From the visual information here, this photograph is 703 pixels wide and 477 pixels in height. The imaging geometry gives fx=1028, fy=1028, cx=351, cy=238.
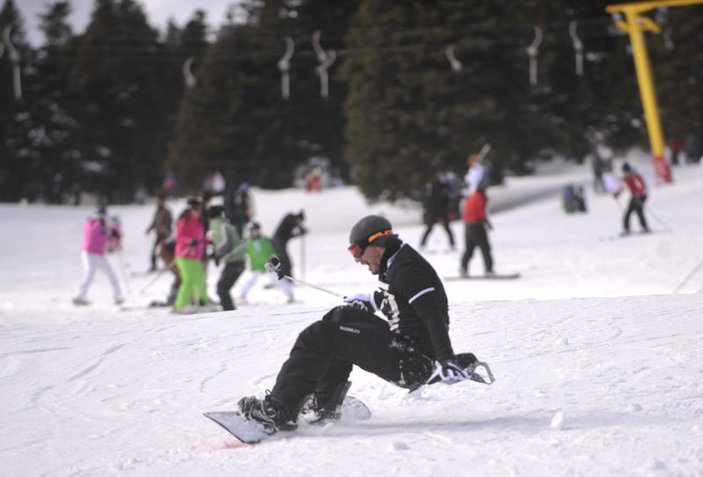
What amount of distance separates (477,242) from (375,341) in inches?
410

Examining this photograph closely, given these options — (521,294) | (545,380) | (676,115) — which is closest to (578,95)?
(676,115)

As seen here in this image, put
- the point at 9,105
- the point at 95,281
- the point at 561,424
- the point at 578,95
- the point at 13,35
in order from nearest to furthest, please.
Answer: the point at 561,424 → the point at 95,281 → the point at 578,95 → the point at 9,105 → the point at 13,35

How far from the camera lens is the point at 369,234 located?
19.1 feet

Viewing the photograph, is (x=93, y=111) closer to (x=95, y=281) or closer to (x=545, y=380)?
(x=95, y=281)

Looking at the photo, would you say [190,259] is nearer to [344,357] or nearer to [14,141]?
[344,357]

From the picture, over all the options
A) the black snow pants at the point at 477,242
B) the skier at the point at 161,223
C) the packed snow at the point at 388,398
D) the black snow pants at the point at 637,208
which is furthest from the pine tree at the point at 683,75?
the packed snow at the point at 388,398

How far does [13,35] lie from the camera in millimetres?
63188

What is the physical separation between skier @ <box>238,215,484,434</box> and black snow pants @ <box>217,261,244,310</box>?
7067 mm

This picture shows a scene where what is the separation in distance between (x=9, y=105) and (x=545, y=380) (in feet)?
172

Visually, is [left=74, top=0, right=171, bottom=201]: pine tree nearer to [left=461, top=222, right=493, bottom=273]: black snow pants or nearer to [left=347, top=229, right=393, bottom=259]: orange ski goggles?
[left=461, top=222, right=493, bottom=273]: black snow pants

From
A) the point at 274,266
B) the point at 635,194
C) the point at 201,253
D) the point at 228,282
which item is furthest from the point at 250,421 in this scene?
the point at 635,194

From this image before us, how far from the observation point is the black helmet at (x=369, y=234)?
5836mm

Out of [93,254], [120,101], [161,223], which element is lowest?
[93,254]

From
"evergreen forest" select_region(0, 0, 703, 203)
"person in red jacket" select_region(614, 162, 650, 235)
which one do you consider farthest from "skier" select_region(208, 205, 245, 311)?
"evergreen forest" select_region(0, 0, 703, 203)
